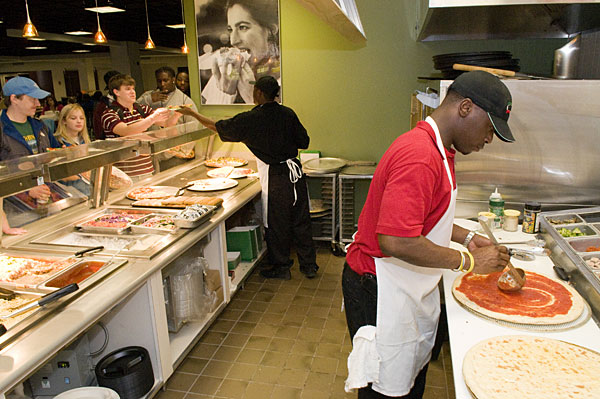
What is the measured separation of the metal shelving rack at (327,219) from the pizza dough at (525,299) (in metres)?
2.62

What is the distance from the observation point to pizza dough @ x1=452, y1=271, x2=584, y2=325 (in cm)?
159

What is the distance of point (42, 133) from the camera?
126 inches

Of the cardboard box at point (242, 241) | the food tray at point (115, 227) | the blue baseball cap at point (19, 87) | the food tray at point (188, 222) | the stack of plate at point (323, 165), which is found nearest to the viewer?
the food tray at point (115, 227)

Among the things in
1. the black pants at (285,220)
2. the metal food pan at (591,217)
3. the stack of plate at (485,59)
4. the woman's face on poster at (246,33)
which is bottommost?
the black pants at (285,220)

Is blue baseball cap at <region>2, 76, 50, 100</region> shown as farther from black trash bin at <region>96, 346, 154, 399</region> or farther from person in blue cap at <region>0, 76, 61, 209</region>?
black trash bin at <region>96, 346, 154, 399</region>

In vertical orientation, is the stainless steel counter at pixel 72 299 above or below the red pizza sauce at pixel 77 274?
below

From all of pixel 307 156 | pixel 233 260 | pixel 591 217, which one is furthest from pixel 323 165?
pixel 591 217

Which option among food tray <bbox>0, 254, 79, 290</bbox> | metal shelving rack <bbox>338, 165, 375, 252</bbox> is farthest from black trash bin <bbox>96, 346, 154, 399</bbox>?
metal shelving rack <bbox>338, 165, 375, 252</bbox>

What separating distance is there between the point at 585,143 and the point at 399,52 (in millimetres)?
2307

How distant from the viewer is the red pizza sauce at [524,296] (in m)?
1.64

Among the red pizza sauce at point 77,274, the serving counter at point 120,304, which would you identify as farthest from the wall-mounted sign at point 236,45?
the red pizza sauce at point 77,274

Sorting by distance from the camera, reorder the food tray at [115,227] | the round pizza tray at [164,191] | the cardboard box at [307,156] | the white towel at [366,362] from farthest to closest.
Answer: the cardboard box at [307,156], the round pizza tray at [164,191], the food tray at [115,227], the white towel at [366,362]

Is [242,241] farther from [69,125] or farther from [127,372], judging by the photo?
[127,372]

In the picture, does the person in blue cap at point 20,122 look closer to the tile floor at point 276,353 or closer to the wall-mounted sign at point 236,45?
the tile floor at point 276,353
